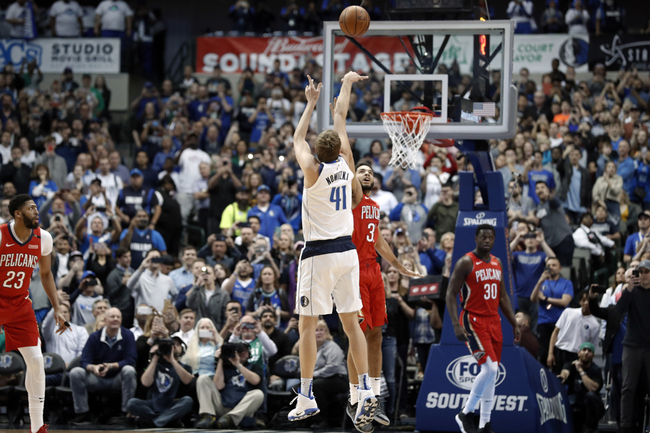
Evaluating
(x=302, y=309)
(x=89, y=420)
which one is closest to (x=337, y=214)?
(x=302, y=309)

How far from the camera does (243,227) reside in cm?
1477

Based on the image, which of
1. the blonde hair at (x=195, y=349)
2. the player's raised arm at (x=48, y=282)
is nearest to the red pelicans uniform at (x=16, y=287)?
the player's raised arm at (x=48, y=282)

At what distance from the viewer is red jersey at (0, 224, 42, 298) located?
8.80m

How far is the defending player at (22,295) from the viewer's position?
877 centimetres

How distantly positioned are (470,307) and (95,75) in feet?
48.8

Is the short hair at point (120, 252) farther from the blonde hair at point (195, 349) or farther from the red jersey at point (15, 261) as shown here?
the red jersey at point (15, 261)

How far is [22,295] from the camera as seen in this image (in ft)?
29.2

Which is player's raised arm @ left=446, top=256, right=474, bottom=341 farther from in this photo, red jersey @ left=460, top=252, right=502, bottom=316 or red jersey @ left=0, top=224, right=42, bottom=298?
red jersey @ left=0, top=224, right=42, bottom=298

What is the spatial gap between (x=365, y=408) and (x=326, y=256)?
4.50 feet

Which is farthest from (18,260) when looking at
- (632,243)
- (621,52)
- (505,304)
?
(621,52)

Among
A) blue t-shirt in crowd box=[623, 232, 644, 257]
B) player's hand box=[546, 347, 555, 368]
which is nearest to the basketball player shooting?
player's hand box=[546, 347, 555, 368]

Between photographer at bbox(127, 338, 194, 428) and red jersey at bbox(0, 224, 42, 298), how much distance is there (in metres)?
3.16

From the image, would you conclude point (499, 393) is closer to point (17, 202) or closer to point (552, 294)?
point (552, 294)

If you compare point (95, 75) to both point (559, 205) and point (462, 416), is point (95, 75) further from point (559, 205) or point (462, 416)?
point (462, 416)
